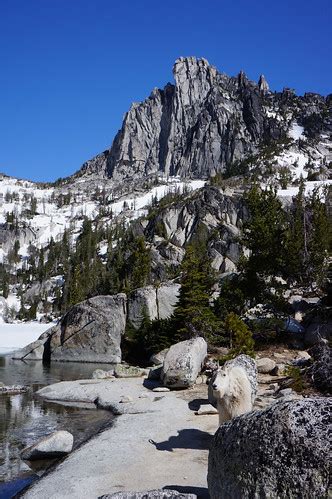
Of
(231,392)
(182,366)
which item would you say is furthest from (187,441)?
(182,366)

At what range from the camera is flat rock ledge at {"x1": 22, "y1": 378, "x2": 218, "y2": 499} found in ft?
30.3

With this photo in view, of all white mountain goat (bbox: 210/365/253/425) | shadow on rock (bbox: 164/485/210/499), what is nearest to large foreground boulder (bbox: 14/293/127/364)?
white mountain goat (bbox: 210/365/253/425)

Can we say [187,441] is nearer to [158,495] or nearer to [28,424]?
[158,495]

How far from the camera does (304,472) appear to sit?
5.18 metres

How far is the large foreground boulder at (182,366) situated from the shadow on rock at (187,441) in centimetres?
719

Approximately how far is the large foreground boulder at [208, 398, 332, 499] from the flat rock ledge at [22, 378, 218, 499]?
1796 millimetres

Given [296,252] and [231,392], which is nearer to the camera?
[231,392]

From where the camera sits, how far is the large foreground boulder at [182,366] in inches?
814

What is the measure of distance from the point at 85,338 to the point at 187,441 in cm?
3323

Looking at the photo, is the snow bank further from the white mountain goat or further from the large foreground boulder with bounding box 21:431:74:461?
the white mountain goat

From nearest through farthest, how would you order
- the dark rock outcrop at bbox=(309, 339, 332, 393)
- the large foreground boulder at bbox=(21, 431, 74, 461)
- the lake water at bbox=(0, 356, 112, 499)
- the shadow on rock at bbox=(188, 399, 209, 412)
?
the lake water at bbox=(0, 356, 112, 499)
the large foreground boulder at bbox=(21, 431, 74, 461)
the dark rock outcrop at bbox=(309, 339, 332, 393)
the shadow on rock at bbox=(188, 399, 209, 412)

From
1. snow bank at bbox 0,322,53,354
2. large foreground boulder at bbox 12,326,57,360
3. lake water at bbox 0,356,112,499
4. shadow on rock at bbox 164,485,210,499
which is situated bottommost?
snow bank at bbox 0,322,53,354

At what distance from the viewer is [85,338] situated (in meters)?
44.3

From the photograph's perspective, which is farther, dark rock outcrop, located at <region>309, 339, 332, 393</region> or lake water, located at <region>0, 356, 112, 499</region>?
dark rock outcrop, located at <region>309, 339, 332, 393</region>
